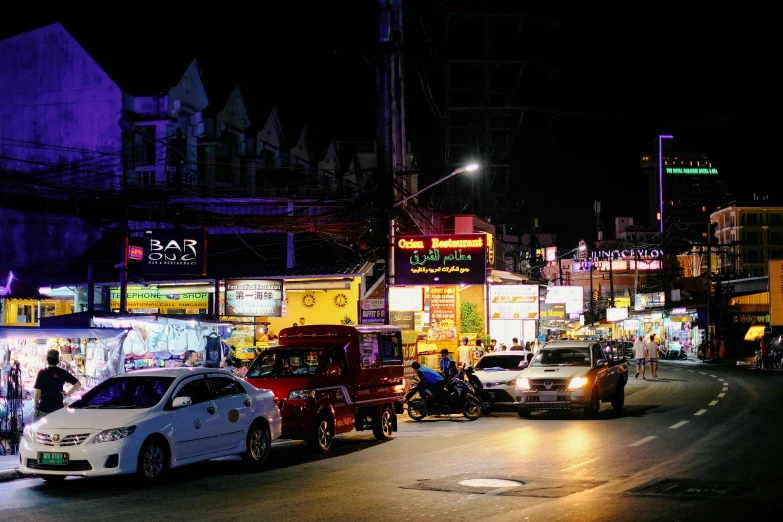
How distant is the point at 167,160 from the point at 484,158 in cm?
1992

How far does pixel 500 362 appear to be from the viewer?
2677 centimetres

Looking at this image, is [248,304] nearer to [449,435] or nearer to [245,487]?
[449,435]

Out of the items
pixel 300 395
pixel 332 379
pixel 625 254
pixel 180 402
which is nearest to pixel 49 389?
pixel 180 402

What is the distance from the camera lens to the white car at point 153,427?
12.0 meters

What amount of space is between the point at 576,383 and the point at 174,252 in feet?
40.6

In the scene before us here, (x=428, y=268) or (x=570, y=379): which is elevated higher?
(x=428, y=268)

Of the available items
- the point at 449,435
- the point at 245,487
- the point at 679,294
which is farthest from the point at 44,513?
the point at 679,294

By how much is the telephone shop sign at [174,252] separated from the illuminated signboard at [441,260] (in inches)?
235

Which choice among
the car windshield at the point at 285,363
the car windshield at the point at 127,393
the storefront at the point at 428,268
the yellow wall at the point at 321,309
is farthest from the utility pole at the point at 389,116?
the car windshield at the point at 127,393

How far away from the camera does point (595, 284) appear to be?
15212 centimetres

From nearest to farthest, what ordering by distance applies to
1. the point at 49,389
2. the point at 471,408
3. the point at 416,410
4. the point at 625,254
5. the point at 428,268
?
the point at 49,389 → the point at 471,408 → the point at 416,410 → the point at 428,268 → the point at 625,254

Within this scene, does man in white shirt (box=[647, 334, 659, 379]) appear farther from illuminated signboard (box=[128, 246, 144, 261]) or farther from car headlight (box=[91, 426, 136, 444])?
car headlight (box=[91, 426, 136, 444])

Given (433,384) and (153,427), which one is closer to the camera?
(153,427)

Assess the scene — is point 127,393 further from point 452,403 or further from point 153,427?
point 452,403
